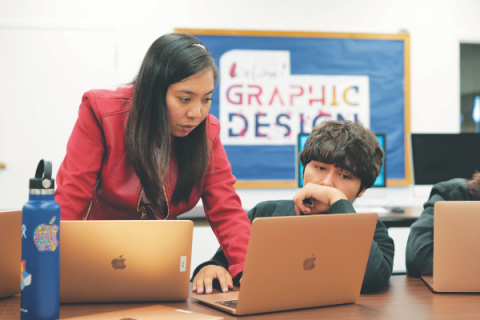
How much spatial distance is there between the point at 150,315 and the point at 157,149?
497mm

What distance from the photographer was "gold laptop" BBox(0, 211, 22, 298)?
840mm

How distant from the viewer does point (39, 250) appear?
67cm

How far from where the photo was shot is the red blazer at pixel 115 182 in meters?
1.08

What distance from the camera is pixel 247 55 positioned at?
10.3ft

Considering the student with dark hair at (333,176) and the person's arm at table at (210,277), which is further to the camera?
the student with dark hair at (333,176)

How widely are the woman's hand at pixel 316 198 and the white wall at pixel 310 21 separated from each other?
220 centimetres

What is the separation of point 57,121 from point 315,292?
2550mm

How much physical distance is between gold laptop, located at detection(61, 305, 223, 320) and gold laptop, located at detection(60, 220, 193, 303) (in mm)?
54

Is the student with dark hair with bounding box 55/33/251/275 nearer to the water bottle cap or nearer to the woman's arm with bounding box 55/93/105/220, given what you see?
the woman's arm with bounding box 55/93/105/220

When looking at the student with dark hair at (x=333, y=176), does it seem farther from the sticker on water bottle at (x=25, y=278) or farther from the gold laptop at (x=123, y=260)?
the sticker on water bottle at (x=25, y=278)

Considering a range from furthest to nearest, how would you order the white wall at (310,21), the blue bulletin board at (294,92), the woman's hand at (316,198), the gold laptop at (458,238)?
the blue bulletin board at (294,92) → the white wall at (310,21) → the woman's hand at (316,198) → the gold laptop at (458,238)

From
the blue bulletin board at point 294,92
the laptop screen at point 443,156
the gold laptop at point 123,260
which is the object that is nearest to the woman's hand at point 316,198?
the gold laptop at point 123,260

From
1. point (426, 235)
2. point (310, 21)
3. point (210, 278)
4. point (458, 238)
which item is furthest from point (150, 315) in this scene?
point (310, 21)

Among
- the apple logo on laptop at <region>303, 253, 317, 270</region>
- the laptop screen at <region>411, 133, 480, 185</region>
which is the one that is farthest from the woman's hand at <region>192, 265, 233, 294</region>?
the laptop screen at <region>411, 133, 480, 185</region>
